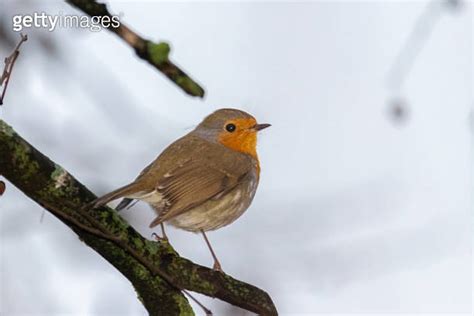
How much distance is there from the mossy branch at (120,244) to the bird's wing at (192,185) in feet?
2.27

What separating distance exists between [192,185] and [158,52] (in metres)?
2.23

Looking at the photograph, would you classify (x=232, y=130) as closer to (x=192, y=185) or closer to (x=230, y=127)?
(x=230, y=127)

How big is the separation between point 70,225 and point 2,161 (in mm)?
386

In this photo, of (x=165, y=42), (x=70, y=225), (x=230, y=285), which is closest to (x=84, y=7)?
(x=165, y=42)

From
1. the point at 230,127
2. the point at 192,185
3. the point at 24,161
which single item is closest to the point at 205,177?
the point at 192,185

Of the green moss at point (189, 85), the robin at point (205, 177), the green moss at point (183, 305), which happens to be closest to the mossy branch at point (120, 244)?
the green moss at point (183, 305)

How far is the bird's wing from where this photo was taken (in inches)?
158

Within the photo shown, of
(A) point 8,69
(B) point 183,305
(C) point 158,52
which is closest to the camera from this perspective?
(C) point 158,52

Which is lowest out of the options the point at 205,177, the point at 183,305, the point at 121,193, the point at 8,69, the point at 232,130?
the point at 183,305

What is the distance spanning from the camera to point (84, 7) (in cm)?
195

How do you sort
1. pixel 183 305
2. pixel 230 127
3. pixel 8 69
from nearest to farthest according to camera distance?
pixel 8 69
pixel 183 305
pixel 230 127

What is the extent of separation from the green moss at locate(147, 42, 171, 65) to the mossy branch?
0.67 meters

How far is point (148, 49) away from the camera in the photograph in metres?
2.01

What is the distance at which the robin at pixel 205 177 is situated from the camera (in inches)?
158
